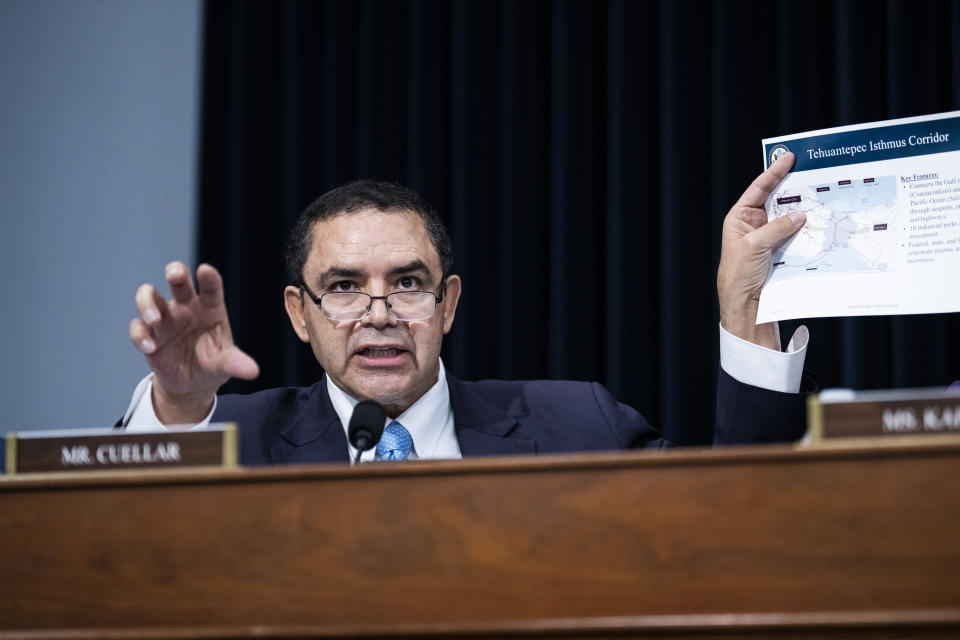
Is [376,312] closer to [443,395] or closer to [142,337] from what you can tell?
[443,395]

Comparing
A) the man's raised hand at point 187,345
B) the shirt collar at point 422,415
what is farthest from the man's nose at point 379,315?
the man's raised hand at point 187,345

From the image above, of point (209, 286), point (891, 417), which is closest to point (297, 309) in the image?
point (209, 286)

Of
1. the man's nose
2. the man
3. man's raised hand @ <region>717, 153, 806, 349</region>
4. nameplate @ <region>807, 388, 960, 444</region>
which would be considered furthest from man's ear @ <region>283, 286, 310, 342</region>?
nameplate @ <region>807, 388, 960, 444</region>

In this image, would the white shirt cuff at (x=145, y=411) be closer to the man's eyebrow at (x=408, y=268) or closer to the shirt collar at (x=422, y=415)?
the shirt collar at (x=422, y=415)

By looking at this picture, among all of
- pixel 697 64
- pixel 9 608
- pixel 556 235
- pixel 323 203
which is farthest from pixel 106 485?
pixel 697 64

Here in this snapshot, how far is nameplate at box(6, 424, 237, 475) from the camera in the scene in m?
0.98

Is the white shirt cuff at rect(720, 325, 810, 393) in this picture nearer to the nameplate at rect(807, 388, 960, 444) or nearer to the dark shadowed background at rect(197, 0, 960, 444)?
the nameplate at rect(807, 388, 960, 444)

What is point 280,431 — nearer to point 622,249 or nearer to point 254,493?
point 254,493

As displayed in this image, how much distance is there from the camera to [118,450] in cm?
100

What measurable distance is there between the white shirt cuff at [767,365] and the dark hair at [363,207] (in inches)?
26.0

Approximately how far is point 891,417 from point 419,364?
1117mm

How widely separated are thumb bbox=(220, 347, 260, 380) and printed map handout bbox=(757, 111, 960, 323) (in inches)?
32.1

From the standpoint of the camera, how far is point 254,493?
938mm

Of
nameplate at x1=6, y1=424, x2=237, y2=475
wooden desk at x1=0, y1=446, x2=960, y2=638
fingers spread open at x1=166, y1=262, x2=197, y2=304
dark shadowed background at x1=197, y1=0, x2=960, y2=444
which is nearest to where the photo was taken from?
wooden desk at x1=0, y1=446, x2=960, y2=638
